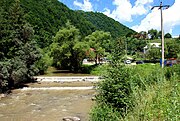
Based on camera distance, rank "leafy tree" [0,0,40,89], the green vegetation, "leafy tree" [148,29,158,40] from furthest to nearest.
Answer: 1. "leafy tree" [148,29,158,40]
2. the green vegetation
3. "leafy tree" [0,0,40,89]

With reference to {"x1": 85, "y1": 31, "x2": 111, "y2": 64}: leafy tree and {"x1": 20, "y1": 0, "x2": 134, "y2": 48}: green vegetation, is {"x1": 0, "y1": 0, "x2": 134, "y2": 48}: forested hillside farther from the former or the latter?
{"x1": 85, "y1": 31, "x2": 111, "y2": 64}: leafy tree

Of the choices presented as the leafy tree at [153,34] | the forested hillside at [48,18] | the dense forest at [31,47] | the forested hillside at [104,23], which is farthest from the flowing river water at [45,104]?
the leafy tree at [153,34]

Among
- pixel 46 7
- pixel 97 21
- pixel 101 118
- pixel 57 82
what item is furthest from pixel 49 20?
pixel 101 118

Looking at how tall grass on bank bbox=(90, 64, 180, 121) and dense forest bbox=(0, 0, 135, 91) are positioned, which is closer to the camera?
tall grass on bank bbox=(90, 64, 180, 121)

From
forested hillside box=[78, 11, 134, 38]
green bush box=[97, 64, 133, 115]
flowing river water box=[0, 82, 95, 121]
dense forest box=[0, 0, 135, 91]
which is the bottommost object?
flowing river water box=[0, 82, 95, 121]

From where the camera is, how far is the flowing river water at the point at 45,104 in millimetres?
18609

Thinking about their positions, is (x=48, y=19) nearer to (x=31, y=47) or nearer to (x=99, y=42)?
(x=99, y=42)

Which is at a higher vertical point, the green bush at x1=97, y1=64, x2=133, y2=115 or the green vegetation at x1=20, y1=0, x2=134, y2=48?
the green vegetation at x1=20, y1=0, x2=134, y2=48

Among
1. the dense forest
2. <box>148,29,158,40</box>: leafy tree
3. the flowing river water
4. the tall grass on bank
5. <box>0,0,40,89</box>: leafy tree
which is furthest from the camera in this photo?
<box>148,29,158,40</box>: leafy tree

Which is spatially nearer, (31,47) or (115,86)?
(115,86)

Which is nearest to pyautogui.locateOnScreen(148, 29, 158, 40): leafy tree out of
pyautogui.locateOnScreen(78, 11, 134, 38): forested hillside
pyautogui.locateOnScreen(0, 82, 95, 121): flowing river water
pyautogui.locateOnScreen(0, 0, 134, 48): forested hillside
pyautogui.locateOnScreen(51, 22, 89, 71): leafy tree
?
pyautogui.locateOnScreen(78, 11, 134, 38): forested hillside

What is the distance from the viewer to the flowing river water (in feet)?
61.1

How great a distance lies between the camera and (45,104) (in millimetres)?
22797

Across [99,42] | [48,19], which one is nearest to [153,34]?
[48,19]
